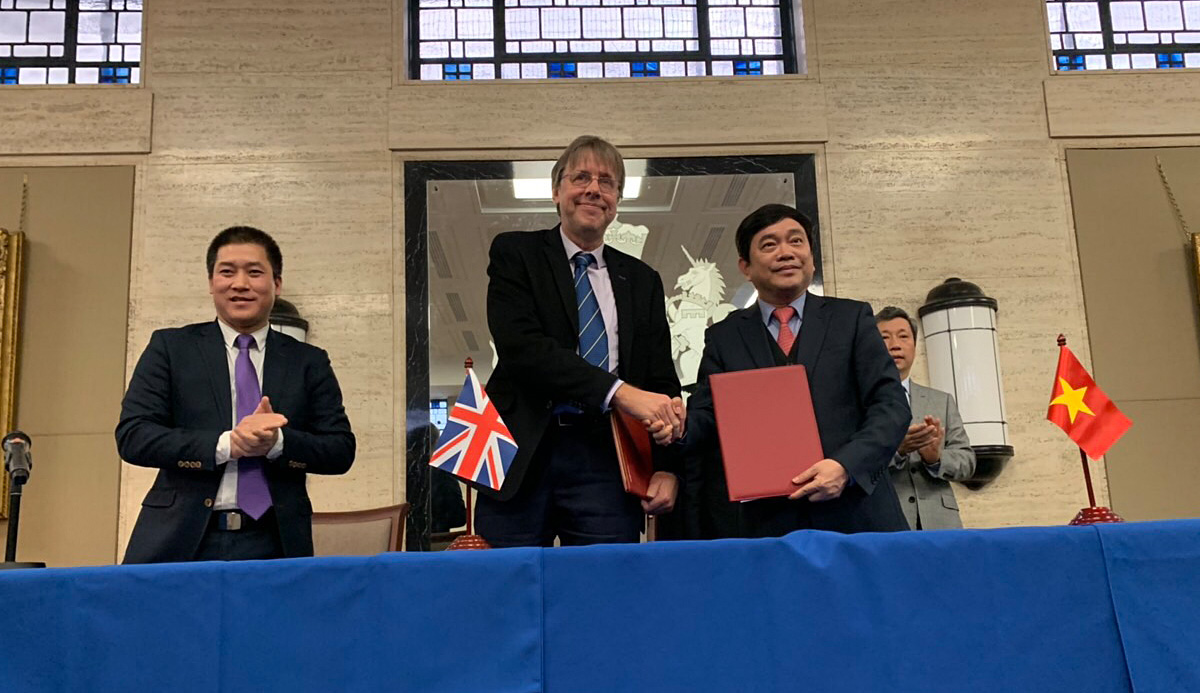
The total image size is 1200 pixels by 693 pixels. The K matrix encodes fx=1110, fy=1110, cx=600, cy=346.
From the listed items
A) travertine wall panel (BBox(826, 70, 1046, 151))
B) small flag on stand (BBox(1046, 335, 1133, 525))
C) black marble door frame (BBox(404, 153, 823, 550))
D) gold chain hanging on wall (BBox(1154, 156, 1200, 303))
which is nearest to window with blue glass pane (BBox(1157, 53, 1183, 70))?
gold chain hanging on wall (BBox(1154, 156, 1200, 303))

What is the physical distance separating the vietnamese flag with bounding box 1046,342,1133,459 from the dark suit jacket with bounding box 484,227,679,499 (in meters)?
0.90

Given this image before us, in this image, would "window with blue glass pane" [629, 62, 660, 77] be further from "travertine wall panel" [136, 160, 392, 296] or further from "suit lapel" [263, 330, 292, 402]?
"suit lapel" [263, 330, 292, 402]

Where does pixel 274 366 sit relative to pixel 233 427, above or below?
above

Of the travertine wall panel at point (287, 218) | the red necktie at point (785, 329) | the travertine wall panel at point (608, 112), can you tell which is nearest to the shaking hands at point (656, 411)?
the red necktie at point (785, 329)

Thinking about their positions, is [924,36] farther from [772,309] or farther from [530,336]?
[530,336]

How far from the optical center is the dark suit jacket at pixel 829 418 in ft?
7.58

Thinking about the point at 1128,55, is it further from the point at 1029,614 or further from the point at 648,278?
the point at 1029,614

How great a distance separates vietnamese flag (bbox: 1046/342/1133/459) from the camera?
2.50 meters

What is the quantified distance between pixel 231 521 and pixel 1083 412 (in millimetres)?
1910

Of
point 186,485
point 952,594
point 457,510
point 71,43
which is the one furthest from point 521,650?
point 71,43

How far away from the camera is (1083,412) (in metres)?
2.54

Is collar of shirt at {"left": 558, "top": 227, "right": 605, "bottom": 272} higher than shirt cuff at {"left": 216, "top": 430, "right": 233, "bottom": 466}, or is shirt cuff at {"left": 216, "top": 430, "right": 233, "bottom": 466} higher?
collar of shirt at {"left": 558, "top": 227, "right": 605, "bottom": 272}

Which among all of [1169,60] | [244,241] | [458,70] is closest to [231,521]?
[244,241]

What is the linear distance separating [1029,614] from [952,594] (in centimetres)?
12
